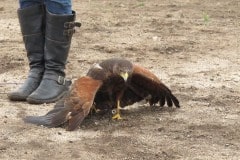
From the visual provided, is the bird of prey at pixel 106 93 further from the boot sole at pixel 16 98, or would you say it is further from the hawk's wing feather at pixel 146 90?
the boot sole at pixel 16 98

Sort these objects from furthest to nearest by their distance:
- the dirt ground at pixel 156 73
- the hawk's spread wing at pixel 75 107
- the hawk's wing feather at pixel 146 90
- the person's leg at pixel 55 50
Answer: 1. the person's leg at pixel 55 50
2. the hawk's wing feather at pixel 146 90
3. the hawk's spread wing at pixel 75 107
4. the dirt ground at pixel 156 73

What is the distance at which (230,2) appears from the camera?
10180 millimetres

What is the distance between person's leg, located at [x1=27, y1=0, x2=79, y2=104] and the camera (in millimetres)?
5129

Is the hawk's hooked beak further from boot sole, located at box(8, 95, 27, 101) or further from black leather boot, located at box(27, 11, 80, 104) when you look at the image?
Answer: boot sole, located at box(8, 95, 27, 101)

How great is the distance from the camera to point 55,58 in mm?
5281

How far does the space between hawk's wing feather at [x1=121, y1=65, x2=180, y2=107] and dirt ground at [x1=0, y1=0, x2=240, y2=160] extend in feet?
0.27

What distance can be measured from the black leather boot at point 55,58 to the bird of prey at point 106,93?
0.54m

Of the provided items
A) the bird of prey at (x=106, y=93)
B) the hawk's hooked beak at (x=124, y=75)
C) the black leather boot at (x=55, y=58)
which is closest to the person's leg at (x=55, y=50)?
the black leather boot at (x=55, y=58)

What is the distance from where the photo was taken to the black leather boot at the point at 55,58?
16.9 ft

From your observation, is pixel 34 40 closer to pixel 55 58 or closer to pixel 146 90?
pixel 55 58

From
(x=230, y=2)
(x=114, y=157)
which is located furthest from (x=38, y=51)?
(x=230, y=2)

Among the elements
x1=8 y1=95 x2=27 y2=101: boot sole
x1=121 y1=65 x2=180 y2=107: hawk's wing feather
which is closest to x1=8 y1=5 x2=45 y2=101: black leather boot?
x1=8 y1=95 x2=27 y2=101: boot sole

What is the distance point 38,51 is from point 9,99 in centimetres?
47

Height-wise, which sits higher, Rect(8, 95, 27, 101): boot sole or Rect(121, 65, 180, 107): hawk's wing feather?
Rect(121, 65, 180, 107): hawk's wing feather
